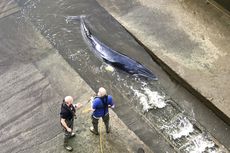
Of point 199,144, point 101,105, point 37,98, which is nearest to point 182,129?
point 199,144

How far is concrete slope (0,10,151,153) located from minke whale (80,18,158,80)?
3.24ft

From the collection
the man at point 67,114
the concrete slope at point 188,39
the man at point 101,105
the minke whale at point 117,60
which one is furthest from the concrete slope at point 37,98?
the concrete slope at point 188,39

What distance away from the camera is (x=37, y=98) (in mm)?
10984

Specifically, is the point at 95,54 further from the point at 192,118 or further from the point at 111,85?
the point at 192,118

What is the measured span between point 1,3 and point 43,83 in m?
3.45

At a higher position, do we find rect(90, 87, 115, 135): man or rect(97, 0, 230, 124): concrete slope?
rect(90, 87, 115, 135): man

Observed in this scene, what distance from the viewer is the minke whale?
37.8 ft

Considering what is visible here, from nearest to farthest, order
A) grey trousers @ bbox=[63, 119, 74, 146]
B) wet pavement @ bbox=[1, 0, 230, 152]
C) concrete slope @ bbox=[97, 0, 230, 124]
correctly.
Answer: grey trousers @ bbox=[63, 119, 74, 146] < wet pavement @ bbox=[1, 0, 230, 152] < concrete slope @ bbox=[97, 0, 230, 124]

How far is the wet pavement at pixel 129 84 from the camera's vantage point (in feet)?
34.2

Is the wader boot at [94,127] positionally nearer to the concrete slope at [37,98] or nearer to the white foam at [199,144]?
the concrete slope at [37,98]

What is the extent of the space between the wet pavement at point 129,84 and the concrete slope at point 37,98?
77 mm

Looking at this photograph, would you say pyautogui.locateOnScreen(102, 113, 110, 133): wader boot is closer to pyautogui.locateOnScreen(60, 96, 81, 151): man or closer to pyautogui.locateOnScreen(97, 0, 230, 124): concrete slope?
pyautogui.locateOnScreen(60, 96, 81, 151): man

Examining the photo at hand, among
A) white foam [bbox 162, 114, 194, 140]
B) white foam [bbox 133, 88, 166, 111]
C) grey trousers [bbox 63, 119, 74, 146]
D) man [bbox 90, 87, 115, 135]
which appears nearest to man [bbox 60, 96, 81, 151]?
grey trousers [bbox 63, 119, 74, 146]

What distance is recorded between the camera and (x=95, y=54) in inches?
472
